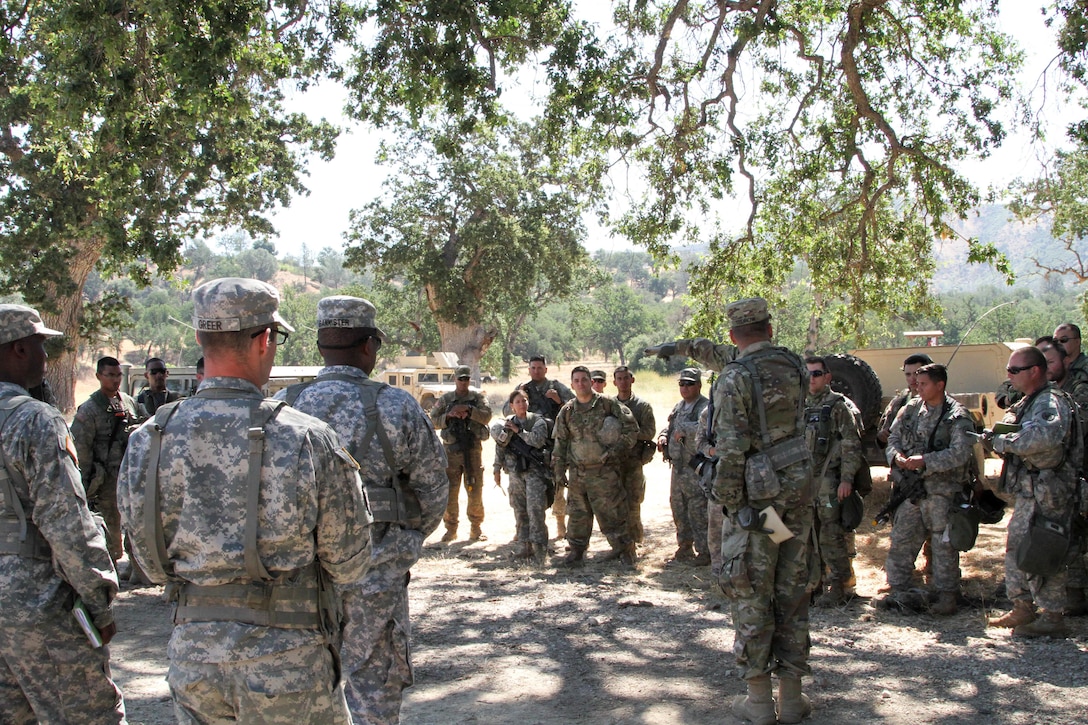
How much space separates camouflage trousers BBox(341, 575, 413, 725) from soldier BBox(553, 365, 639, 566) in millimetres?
5325

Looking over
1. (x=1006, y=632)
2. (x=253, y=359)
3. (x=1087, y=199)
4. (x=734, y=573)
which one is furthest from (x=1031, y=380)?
(x=1087, y=199)

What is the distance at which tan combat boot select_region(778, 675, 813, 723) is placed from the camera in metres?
4.76

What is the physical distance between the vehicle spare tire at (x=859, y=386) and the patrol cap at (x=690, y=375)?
288 centimetres

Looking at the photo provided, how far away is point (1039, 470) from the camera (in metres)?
6.03

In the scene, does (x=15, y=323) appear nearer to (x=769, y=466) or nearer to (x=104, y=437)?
(x=769, y=466)

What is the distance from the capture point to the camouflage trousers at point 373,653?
3.61 meters

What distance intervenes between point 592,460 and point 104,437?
4323 mm

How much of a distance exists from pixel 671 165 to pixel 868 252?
2.74 meters

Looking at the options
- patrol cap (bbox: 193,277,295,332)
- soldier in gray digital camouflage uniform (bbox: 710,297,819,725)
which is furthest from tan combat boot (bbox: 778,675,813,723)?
patrol cap (bbox: 193,277,295,332)

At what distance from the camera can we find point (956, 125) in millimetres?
10711

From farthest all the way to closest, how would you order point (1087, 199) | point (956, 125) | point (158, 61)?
point (1087, 199) → point (956, 125) → point (158, 61)

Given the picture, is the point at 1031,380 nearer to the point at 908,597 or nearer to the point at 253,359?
the point at 908,597

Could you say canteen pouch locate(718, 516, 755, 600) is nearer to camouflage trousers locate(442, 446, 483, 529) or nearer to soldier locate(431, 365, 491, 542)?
soldier locate(431, 365, 491, 542)

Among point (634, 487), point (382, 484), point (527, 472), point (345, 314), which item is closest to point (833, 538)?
point (634, 487)
